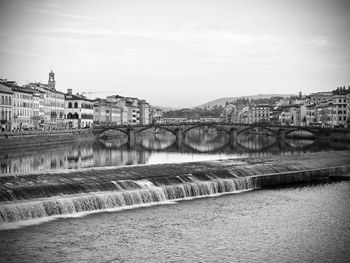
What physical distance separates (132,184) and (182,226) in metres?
8.64

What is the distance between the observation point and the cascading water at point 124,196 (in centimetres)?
2905

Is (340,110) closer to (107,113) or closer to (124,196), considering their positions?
(107,113)

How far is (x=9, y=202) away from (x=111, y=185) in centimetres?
784

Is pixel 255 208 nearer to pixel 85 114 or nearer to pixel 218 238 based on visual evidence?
pixel 218 238

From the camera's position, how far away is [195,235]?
2761 centimetres

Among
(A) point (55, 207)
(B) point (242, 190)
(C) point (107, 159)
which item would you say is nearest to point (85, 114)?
(C) point (107, 159)

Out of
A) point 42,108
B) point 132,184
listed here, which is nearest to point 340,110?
point 42,108

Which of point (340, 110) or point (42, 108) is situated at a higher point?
point (42, 108)

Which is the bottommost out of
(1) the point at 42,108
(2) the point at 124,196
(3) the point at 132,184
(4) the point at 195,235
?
(4) the point at 195,235

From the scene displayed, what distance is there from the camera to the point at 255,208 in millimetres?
34344

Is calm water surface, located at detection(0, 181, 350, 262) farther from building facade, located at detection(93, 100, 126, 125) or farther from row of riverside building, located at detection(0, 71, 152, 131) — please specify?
building facade, located at detection(93, 100, 126, 125)

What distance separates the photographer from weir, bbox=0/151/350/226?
30.4m

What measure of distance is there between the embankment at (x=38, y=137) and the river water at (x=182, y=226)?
132ft

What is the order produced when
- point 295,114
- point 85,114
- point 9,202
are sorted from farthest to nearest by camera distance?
point 295,114 → point 85,114 → point 9,202
